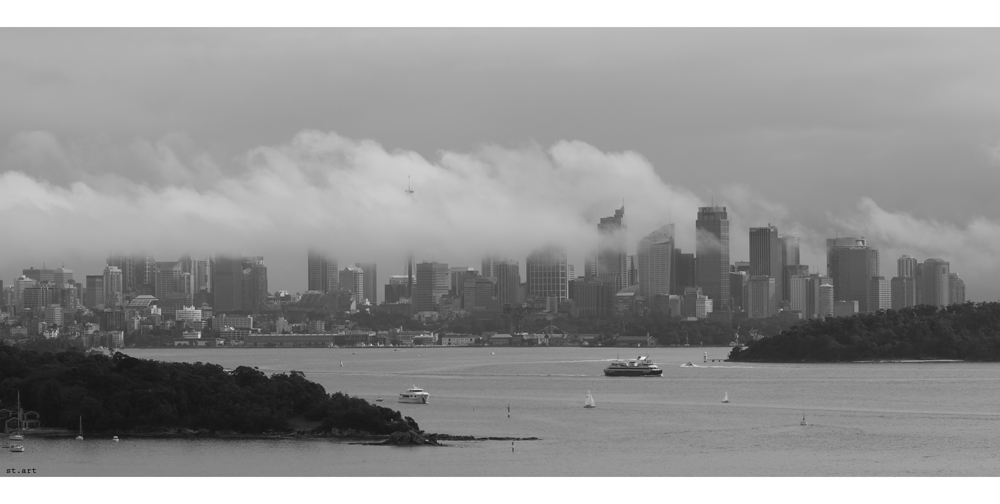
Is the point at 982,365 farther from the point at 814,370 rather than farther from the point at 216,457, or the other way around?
the point at 216,457

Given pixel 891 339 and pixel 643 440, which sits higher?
pixel 891 339

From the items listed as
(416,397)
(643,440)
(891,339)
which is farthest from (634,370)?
(643,440)

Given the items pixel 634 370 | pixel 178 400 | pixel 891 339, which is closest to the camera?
pixel 178 400

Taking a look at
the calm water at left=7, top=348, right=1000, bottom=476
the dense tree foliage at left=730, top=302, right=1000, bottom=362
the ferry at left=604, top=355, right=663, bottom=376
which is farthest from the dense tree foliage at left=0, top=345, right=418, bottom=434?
the dense tree foliage at left=730, top=302, right=1000, bottom=362

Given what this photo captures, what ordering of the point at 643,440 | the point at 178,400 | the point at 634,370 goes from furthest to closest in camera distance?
1. the point at 634,370
2. the point at 178,400
3. the point at 643,440

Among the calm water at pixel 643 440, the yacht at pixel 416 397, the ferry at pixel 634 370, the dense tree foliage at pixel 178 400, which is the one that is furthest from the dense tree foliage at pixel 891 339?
the dense tree foliage at pixel 178 400

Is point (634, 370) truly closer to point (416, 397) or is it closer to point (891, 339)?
point (416, 397)

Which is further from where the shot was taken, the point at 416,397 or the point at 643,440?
the point at 416,397

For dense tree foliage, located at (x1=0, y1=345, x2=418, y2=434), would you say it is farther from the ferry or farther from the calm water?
the ferry
